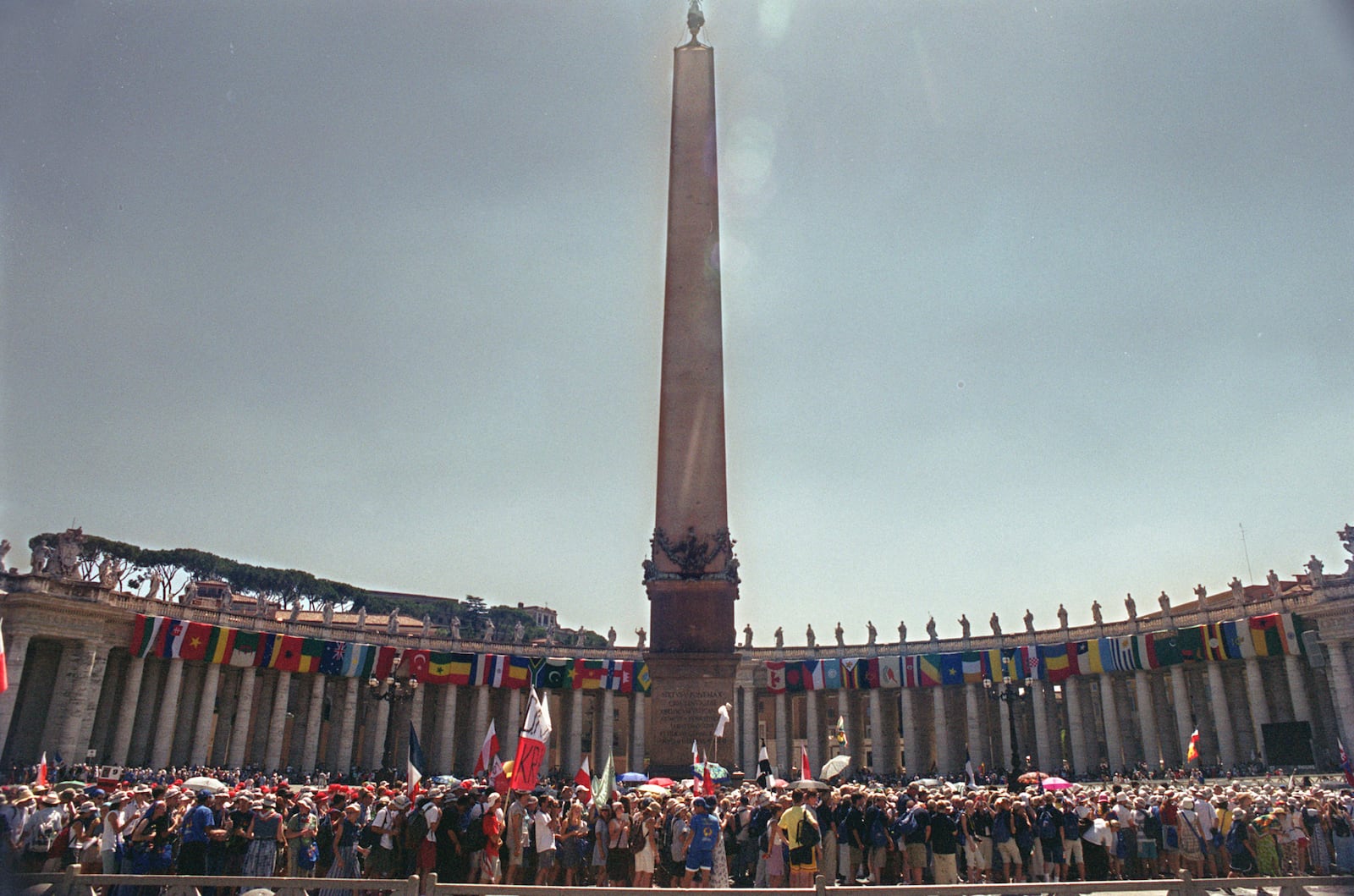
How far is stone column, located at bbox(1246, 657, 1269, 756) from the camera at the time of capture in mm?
45500

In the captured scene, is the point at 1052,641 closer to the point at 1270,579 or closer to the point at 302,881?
the point at 1270,579

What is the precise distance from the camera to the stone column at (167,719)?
46.1m

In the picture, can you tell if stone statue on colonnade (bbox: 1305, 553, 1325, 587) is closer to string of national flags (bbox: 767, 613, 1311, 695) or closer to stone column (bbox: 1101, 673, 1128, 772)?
string of national flags (bbox: 767, 613, 1311, 695)

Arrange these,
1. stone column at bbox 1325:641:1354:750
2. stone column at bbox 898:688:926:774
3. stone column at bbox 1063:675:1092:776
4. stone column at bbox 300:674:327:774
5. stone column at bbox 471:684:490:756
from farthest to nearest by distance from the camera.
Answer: stone column at bbox 898:688:926:774
stone column at bbox 471:684:490:756
stone column at bbox 1063:675:1092:776
stone column at bbox 300:674:327:774
stone column at bbox 1325:641:1354:750

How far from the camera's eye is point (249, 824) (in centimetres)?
1118

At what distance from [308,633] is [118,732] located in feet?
37.1

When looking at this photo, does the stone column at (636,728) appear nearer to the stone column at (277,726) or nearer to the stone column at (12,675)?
the stone column at (277,726)

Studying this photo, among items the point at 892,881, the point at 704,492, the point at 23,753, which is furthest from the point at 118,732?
the point at 892,881

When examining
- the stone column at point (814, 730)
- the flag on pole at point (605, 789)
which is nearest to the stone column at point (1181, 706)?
the stone column at point (814, 730)

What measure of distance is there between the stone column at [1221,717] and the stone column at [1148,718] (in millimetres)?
2932

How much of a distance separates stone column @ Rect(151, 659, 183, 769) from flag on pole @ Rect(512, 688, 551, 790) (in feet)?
137

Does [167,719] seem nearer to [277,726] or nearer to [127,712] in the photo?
[127,712]

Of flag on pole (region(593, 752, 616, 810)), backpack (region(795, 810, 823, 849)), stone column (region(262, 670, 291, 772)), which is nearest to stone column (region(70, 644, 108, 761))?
stone column (region(262, 670, 291, 772))

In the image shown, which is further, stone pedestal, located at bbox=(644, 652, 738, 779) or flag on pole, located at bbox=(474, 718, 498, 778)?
stone pedestal, located at bbox=(644, 652, 738, 779)
